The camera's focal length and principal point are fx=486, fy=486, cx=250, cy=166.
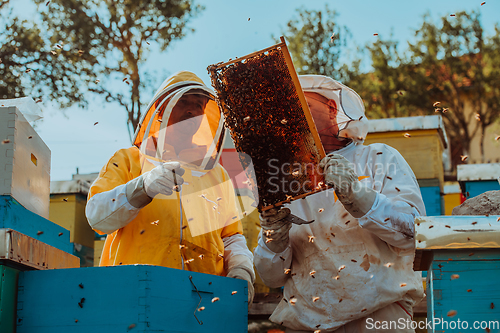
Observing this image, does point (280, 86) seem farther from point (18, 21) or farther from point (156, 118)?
point (18, 21)

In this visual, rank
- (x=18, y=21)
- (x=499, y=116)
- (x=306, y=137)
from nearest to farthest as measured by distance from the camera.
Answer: (x=306, y=137) < (x=18, y=21) < (x=499, y=116)

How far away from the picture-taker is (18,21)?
12664mm

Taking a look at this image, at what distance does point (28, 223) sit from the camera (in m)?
2.55

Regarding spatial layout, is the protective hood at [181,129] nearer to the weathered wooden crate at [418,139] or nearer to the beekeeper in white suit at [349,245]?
the beekeeper in white suit at [349,245]

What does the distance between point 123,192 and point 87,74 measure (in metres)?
11.6

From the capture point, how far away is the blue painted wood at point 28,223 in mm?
2320

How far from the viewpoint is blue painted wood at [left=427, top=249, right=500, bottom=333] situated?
1.71 meters

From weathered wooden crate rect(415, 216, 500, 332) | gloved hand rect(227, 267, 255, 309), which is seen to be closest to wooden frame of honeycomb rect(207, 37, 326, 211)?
weathered wooden crate rect(415, 216, 500, 332)

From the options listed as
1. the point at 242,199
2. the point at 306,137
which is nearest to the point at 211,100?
the point at 306,137

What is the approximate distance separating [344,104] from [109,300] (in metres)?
1.53

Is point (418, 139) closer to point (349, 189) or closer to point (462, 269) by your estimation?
point (349, 189)

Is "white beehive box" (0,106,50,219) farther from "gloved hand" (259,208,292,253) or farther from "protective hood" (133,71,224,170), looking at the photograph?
"gloved hand" (259,208,292,253)

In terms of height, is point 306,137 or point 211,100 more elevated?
point 211,100

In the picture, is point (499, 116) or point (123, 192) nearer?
point (123, 192)
